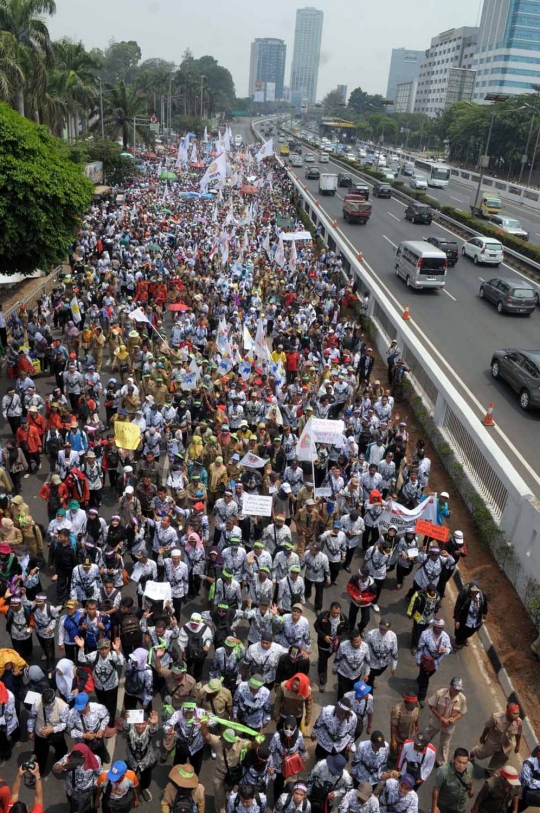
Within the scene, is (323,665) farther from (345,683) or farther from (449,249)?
(449,249)

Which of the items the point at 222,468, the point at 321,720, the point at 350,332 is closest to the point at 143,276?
the point at 350,332

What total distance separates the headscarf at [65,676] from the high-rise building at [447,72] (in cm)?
14094

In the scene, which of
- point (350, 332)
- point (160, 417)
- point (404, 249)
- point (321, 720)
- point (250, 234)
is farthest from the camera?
point (250, 234)

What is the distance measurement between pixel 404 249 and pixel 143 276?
11.4m

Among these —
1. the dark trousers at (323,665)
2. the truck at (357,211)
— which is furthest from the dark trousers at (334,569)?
the truck at (357,211)

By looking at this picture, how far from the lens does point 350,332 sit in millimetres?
18453

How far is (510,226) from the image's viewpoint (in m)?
40.1

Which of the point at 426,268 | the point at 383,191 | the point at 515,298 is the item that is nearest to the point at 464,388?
the point at 515,298

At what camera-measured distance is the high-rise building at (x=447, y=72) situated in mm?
131250

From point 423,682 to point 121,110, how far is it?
63.5 metres

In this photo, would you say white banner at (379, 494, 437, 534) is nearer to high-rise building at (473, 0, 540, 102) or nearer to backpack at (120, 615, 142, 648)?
backpack at (120, 615, 142, 648)

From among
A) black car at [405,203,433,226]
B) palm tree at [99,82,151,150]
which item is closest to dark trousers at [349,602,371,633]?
black car at [405,203,433,226]

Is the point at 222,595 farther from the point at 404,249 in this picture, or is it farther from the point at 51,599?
the point at 404,249

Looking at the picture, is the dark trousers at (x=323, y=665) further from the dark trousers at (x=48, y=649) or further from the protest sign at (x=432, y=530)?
the dark trousers at (x=48, y=649)
